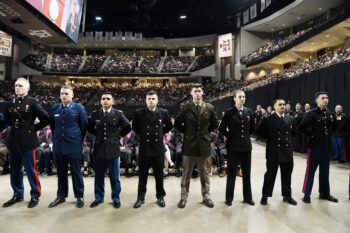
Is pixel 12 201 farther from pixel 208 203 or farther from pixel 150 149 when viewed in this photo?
pixel 208 203

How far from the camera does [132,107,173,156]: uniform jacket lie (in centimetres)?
502

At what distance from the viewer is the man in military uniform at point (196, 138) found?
498 cm

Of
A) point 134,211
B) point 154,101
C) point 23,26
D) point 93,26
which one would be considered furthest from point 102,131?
point 93,26

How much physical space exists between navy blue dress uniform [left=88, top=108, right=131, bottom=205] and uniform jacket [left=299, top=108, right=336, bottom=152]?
3.04 meters

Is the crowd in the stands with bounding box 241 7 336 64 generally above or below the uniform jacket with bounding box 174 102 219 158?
above

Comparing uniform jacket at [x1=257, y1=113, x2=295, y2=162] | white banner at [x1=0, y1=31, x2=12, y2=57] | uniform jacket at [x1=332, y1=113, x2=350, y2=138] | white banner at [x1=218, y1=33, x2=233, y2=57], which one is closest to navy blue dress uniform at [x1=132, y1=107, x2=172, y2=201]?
uniform jacket at [x1=257, y1=113, x2=295, y2=162]

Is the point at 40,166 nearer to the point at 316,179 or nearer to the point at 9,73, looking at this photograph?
the point at 316,179

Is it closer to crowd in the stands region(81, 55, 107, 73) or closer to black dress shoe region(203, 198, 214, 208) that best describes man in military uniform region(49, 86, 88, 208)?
black dress shoe region(203, 198, 214, 208)

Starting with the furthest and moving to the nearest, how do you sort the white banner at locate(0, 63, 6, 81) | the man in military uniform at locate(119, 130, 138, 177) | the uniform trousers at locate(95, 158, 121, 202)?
the white banner at locate(0, 63, 6, 81), the man in military uniform at locate(119, 130, 138, 177), the uniform trousers at locate(95, 158, 121, 202)

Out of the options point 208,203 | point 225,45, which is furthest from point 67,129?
point 225,45

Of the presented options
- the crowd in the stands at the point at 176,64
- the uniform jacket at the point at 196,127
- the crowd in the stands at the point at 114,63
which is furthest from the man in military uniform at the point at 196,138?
the crowd in the stands at the point at 176,64

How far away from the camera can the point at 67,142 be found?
487cm

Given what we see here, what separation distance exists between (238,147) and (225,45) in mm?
31452

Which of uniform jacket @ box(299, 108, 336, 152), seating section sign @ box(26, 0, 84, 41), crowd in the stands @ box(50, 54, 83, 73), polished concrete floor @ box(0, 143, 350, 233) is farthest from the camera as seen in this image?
crowd in the stands @ box(50, 54, 83, 73)
